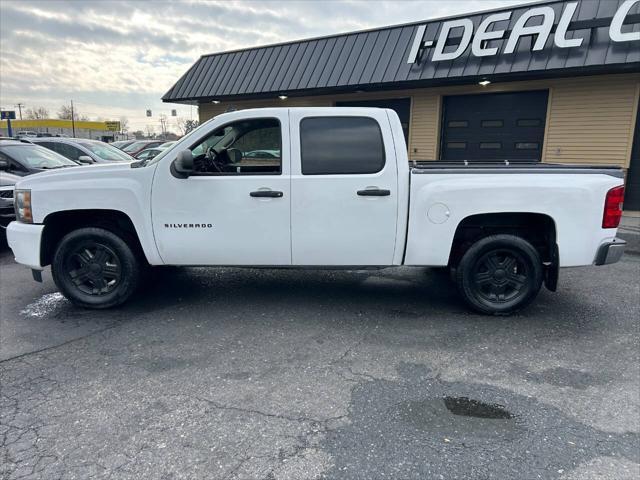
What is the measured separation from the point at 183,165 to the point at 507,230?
10.8 feet

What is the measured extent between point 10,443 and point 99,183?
2.59 m

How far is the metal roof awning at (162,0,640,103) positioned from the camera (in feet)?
32.9

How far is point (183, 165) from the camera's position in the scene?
4277 millimetres

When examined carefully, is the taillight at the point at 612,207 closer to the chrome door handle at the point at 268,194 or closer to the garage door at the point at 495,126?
the chrome door handle at the point at 268,194

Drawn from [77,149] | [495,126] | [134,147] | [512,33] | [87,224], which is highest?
[512,33]

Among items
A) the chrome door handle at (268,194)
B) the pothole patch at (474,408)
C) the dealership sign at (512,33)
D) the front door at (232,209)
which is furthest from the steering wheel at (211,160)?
the dealership sign at (512,33)

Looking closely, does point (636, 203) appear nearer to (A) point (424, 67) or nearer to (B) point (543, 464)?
(A) point (424, 67)

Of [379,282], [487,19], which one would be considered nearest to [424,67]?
[487,19]

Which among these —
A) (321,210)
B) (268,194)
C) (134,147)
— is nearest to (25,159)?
(268,194)

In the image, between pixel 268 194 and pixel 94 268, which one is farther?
pixel 94 268

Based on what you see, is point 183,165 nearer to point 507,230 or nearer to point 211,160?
point 211,160

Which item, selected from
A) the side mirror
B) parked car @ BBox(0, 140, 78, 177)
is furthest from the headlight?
parked car @ BBox(0, 140, 78, 177)

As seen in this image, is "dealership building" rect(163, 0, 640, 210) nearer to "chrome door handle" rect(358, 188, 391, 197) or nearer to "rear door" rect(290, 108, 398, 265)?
"rear door" rect(290, 108, 398, 265)

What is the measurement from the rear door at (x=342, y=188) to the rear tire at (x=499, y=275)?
0.85 m
